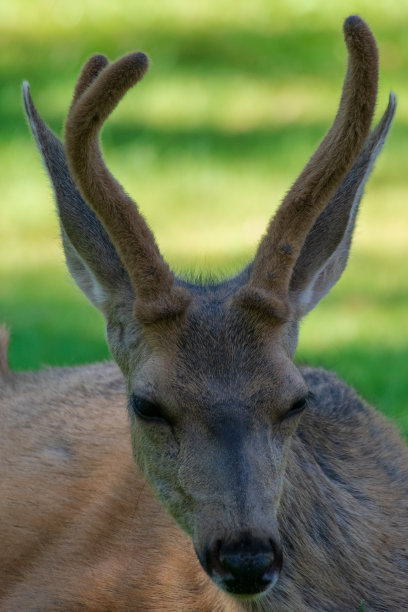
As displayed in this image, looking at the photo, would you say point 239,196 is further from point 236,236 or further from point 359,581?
point 359,581

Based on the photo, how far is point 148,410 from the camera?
4555 mm

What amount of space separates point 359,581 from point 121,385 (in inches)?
80.4

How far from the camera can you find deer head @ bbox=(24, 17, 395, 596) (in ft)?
Result: 14.0

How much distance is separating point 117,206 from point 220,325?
1.88ft

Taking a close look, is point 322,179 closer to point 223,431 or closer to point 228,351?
point 228,351

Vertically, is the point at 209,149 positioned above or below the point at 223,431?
above

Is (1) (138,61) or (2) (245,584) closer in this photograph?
(2) (245,584)

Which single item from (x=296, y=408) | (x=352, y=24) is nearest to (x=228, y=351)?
(x=296, y=408)

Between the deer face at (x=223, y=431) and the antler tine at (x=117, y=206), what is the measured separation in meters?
0.11

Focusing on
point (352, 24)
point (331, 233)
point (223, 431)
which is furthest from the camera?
point (331, 233)

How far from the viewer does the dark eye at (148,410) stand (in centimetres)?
452

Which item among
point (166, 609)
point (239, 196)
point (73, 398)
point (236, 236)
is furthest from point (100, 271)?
point (239, 196)

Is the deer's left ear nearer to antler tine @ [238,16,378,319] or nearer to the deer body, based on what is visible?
antler tine @ [238,16,378,319]

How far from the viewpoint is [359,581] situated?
16.5 ft
